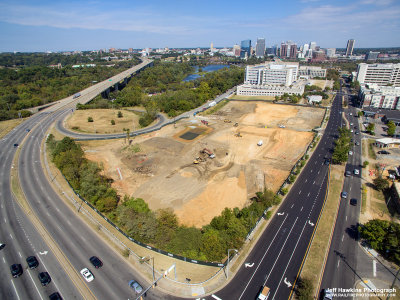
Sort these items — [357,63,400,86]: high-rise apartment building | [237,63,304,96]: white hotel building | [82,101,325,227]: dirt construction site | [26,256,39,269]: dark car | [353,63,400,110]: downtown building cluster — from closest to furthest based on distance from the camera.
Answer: [26,256,39,269]: dark car → [82,101,325,227]: dirt construction site → [353,63,400,110]: downtown building cluster → [237,63,304,96]: white hotel building → [357,63,400,86]: high-rise apartment building

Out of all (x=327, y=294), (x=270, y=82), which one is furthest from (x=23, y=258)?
(x=270, y=82)

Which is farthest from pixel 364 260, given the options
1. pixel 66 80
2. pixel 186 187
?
pixel 66 80

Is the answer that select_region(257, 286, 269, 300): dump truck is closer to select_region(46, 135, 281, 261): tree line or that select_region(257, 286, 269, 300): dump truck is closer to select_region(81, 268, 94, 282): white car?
select_region(46, 135, 281, 261): tree line

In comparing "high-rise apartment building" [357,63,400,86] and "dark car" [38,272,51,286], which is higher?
"high-rise apartment building" [357,63,400,86]

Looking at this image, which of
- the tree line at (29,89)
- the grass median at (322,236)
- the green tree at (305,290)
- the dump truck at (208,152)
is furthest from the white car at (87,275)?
Result: the tree line at (29,89)

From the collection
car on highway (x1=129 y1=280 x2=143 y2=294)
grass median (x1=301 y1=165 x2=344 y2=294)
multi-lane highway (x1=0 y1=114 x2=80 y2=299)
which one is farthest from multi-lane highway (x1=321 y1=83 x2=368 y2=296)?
multi-lane highway (x1=0 y1=114 x2=80 y2=299)

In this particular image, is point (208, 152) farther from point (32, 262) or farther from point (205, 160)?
point (32, 262)

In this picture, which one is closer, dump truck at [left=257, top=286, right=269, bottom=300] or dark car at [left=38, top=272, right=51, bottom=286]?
dump truck at [left=257, top=286, right=269, bottom=300]
